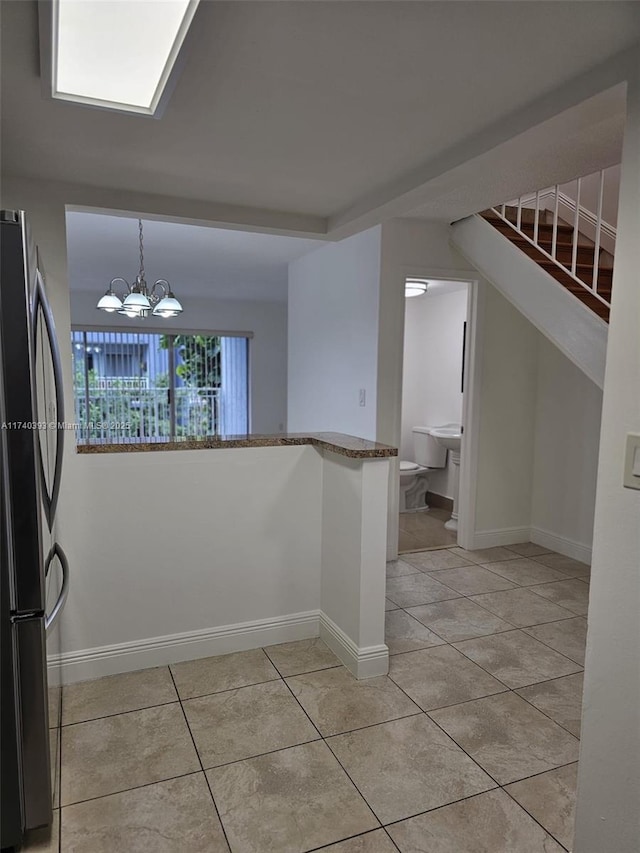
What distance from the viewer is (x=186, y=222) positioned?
277 cm

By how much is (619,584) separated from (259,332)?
686 cm

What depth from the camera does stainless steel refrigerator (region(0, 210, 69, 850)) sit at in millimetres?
1448

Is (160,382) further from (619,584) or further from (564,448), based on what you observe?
(619,584)

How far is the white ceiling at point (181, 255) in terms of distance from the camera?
13.4 ft

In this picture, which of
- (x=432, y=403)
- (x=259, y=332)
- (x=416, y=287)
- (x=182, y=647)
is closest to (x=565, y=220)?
(x=416, y=287)

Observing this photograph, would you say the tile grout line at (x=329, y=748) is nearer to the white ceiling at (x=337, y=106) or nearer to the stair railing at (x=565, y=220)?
the white ceiling at (x=337, y=106)

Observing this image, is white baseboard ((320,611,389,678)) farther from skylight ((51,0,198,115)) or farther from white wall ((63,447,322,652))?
skylight ((51,0,198,115))

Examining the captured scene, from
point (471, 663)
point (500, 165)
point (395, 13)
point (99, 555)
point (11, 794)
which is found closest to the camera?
point (395, 13)

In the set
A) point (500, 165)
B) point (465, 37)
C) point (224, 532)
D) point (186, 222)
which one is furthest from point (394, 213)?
point (224, 532)

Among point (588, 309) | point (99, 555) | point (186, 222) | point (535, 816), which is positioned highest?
point (186, 222)

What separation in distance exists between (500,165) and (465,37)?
0.82 m

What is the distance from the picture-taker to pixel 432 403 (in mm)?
5762

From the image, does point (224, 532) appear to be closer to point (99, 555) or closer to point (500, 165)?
point (99, 555)

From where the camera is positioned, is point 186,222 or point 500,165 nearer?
point 500,165
